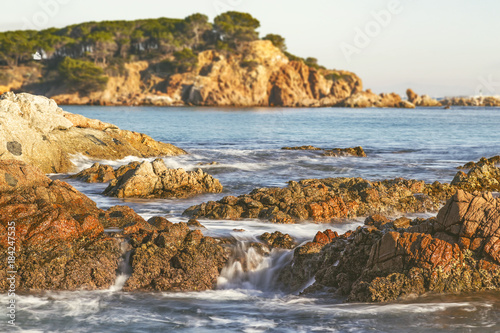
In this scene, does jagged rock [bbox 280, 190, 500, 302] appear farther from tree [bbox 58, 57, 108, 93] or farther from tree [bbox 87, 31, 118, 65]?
tree [bbox 87, 31, 118, 65]

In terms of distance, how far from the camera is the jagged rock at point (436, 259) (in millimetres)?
5484

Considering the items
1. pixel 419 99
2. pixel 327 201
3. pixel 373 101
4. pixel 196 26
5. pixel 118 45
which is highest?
pixel 196 26

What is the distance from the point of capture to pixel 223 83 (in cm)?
10206

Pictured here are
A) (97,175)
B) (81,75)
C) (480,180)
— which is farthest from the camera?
(81,75)

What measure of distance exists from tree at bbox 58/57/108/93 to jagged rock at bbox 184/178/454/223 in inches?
3510

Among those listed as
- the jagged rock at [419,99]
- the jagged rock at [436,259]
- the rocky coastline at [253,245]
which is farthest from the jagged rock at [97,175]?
→ the jagged rock at [419,99]

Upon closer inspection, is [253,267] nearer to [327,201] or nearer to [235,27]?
[327,201]

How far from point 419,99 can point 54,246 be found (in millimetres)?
142819

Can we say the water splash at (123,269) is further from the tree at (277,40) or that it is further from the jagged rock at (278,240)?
the tree at (277,40)

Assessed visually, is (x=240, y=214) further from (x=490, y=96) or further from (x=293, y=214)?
(x=490, y=96)

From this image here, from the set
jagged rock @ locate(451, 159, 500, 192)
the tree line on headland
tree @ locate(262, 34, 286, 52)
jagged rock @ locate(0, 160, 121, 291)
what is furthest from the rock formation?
tree @ locate(262, 34, 286, 52)

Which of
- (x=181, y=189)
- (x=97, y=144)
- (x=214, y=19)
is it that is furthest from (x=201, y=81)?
(x=181, y=189)

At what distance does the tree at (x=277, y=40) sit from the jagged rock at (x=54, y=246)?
11131 cm

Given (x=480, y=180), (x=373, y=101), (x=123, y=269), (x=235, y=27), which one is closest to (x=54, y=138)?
(x=123, y=269)
